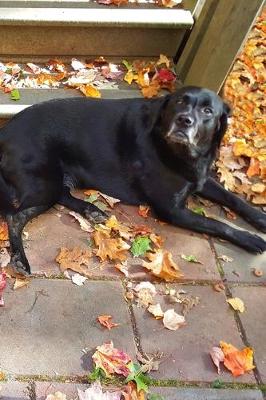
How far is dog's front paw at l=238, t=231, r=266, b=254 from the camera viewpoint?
3.91m

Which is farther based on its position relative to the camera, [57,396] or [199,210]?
[199,210]

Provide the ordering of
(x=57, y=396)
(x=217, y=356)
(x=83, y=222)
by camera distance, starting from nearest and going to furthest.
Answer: (x=57, y=396), (x=217, y=356), (x=83, y=222)

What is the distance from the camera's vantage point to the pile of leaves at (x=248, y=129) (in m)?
4.53

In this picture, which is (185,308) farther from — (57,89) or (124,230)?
(57,89)

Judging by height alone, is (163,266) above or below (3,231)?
above

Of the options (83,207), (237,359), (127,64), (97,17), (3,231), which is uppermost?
(97,17)

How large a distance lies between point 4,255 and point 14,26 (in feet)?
6.53

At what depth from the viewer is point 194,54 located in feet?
16.0

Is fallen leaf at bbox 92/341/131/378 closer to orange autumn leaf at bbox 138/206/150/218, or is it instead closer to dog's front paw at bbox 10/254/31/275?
dog's front paw at bbox 10/254/31/275

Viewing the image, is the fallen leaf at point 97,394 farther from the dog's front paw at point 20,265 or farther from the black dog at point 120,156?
the black dog at point 120,156

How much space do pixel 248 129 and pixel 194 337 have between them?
235cm

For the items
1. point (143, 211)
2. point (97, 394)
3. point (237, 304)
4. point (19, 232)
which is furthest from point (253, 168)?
point (97, 394)

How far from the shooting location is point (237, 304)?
3.51 meters

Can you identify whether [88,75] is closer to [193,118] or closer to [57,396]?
[193,118]
